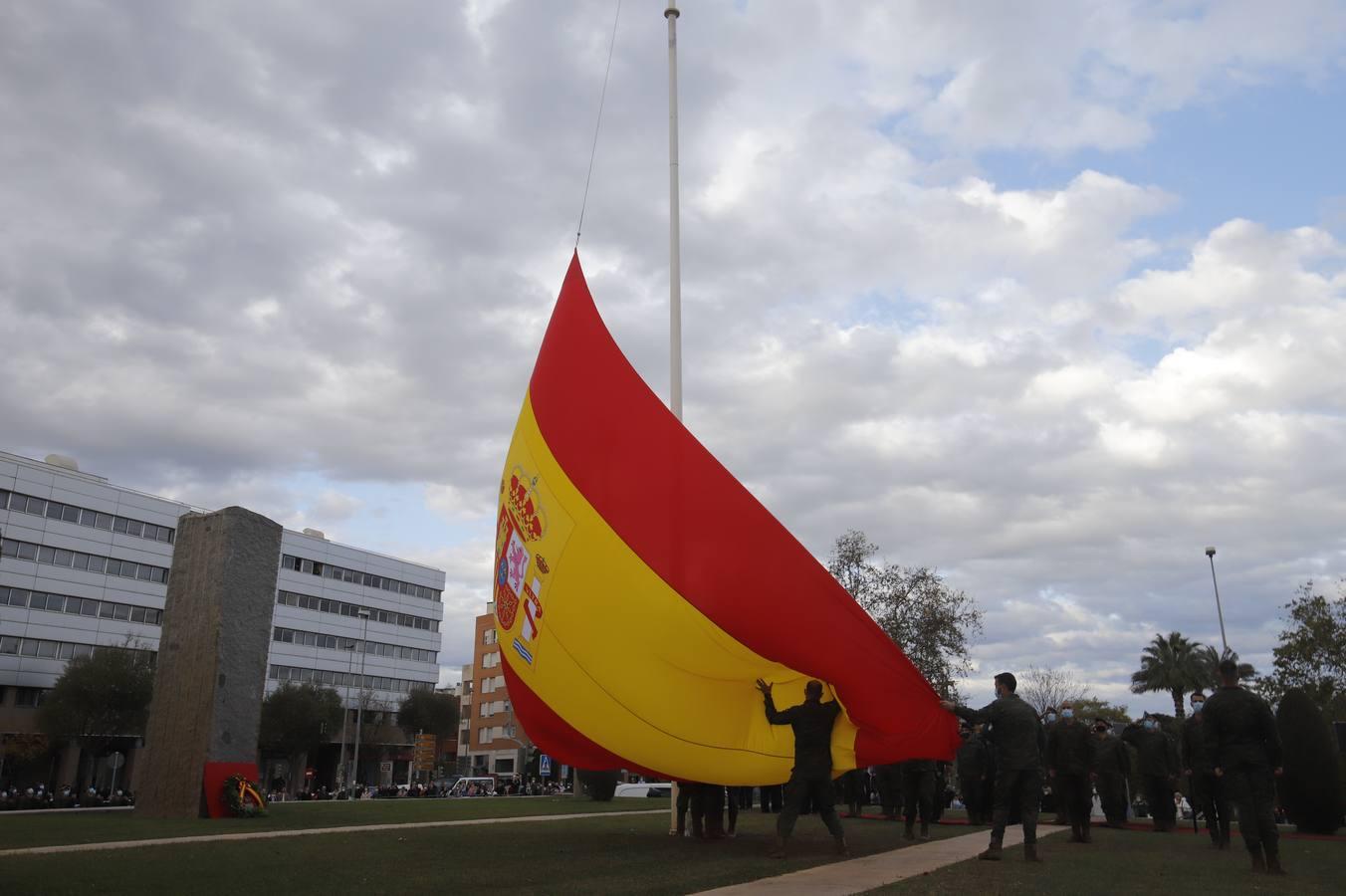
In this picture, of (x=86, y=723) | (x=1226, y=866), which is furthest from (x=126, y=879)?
(x=86, y=723)

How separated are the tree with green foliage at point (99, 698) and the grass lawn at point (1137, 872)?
148ft

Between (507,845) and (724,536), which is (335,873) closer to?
(507,845)

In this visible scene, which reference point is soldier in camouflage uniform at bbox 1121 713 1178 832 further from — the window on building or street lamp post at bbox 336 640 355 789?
street lamp post at bbox 336 640 355 789

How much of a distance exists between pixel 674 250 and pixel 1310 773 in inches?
473

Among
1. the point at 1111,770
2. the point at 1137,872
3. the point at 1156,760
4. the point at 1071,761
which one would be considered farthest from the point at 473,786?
the point at 1137,872

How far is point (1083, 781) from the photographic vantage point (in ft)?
41.6

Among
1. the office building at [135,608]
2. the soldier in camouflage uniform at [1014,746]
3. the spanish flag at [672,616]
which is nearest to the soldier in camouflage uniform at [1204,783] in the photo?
the soldier in camouflage uniform at [1014,746]

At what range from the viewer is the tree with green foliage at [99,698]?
45.0 meters

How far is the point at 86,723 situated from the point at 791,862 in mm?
46808

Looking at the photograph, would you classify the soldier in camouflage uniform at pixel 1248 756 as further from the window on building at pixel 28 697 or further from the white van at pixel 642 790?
the window on building at pixel 28 697

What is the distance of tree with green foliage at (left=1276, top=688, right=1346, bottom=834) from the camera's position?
14.0 metres

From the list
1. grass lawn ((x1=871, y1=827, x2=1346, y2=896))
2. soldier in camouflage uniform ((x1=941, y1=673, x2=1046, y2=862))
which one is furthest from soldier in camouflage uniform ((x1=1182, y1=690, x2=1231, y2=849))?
soldier in camouflage uniform ((x1=941, y1=673, x2=1046, y2=862))

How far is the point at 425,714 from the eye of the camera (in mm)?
67812

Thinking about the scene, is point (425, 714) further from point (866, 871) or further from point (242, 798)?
point (866, 871)
